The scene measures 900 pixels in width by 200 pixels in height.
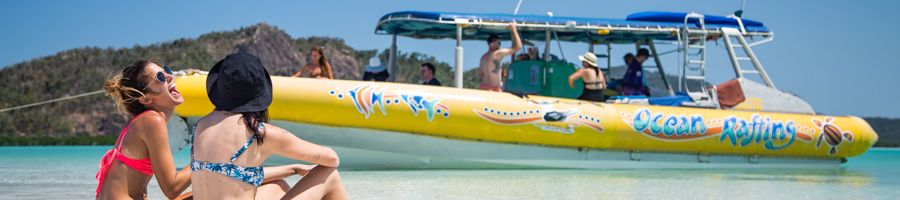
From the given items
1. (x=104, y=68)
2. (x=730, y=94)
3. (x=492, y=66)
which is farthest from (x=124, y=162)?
(x=104, y=68)

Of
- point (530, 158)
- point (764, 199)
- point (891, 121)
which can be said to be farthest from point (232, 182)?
point (891, 121)

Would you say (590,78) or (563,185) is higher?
(590,78)

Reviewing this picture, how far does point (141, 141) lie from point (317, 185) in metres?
0.55

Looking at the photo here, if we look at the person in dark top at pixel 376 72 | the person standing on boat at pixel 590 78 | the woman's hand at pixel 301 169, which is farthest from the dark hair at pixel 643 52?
the woman's hand at pixel 301 169

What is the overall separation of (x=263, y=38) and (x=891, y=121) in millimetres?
30118

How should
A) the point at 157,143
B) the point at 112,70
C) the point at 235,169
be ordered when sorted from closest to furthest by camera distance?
the point at 235,169 < the point at 157,143 < the point at 112,70

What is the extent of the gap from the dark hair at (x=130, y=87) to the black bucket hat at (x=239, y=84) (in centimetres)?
38

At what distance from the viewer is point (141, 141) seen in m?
3.07

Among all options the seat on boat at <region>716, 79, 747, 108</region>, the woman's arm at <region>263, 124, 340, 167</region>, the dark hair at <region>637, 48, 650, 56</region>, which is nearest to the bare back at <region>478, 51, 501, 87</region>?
the dark hair at <region>637, 48, 650, 56</region>

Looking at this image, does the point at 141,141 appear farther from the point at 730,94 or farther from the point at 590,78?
the point at 730,94

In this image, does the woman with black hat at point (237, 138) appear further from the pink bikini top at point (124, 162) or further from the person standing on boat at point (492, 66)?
the person standing on boat at point (492, 66)

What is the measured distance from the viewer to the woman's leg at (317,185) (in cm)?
314

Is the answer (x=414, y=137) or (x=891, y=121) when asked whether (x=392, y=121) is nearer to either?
(x=414, y=137)

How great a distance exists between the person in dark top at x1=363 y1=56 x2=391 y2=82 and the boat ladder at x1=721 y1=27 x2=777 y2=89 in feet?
12.8
